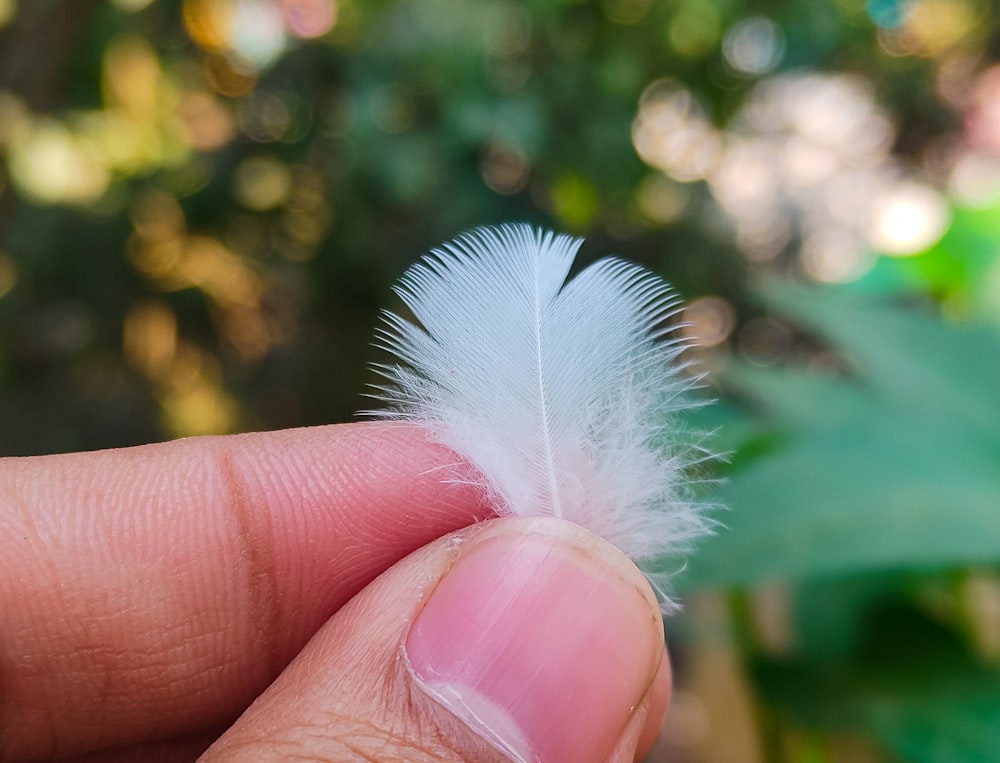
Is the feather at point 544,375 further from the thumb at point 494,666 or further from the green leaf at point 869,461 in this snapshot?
the green leaf at point 869,461

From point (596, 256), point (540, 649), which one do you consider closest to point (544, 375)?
point (540, 649)

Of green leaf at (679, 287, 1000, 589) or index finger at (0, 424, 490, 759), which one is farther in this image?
green leaf at (679, 287, 1000, 589)

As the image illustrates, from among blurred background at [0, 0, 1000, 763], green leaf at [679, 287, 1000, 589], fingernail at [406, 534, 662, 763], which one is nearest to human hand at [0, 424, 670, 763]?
fingernail at [406, 534, 662, 763]

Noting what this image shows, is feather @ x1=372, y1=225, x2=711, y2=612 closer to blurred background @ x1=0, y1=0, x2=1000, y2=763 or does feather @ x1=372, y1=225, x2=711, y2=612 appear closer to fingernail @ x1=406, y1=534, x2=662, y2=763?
fingernail @ x1=406, y1=534, x2=662, y2=763

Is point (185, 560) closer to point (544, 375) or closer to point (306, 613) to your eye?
point (306, 613)

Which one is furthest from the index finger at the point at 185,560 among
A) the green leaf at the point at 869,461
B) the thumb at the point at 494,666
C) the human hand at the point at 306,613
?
the green leaf at the point at 869,461

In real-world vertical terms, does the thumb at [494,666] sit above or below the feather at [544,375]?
below
